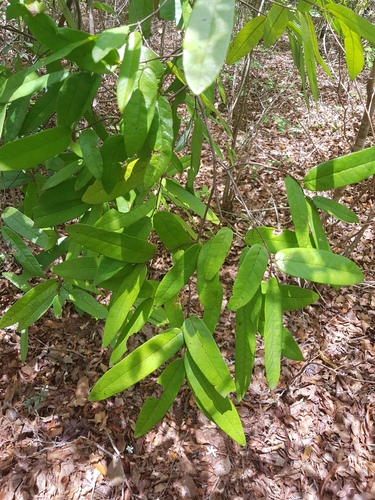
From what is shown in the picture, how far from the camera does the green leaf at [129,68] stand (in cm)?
49

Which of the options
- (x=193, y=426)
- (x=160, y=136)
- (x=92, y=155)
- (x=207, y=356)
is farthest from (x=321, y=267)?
(x=193, y=426)

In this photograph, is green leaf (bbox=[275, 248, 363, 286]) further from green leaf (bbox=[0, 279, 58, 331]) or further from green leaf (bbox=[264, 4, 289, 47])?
green leaf (bbox=[0, 279, 58, 331])

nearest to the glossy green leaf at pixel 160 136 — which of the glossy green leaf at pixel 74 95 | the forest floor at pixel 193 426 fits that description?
the glossy green leaf at pixel 74 95

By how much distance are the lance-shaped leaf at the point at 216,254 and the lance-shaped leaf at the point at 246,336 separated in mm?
113

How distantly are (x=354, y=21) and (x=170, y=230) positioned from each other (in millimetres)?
505

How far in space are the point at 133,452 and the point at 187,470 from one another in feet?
0.94

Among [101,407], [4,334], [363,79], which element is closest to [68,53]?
[101,407]

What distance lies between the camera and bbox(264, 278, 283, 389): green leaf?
67cm

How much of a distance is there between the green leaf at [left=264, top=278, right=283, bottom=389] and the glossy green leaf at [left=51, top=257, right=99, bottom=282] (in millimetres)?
407

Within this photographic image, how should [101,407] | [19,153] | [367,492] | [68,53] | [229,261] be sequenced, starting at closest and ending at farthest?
[68,53], [19,153], [367,492], [101,407], [229,261]

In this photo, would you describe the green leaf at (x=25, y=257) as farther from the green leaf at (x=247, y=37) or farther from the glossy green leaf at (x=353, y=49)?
the glossy green leaf at (x=353, y=49)

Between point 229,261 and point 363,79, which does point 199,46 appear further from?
point 363,79

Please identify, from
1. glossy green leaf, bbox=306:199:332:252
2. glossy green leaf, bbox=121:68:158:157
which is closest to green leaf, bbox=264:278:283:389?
glossy green leaf, bbox=306:199:332:252

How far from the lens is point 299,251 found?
0.71m
